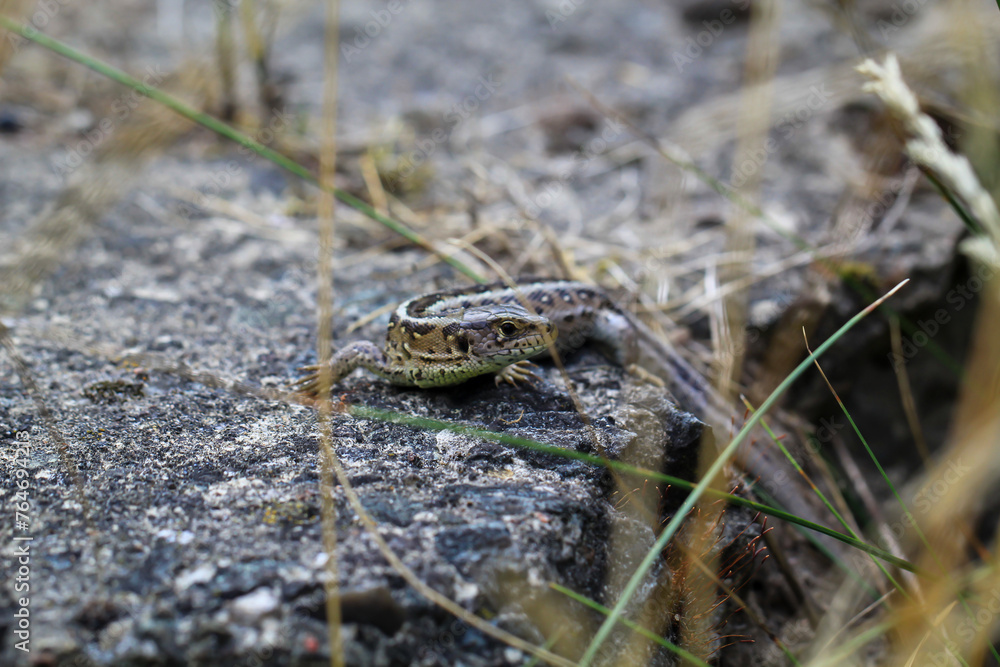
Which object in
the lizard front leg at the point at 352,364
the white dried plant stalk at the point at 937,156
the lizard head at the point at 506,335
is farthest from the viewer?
the lizard front leg at the point at 352,364

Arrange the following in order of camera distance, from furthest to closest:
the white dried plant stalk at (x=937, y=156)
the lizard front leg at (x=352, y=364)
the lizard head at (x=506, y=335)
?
the lizard front leg at (x=352, y=364) < the lizard head at (x=506, y=335) < the white dried plant stalk at (x=937, y=156)

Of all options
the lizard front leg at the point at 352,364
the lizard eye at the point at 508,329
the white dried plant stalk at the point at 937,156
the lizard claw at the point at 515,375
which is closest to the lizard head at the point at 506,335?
the lizard eye at the point at 508,329

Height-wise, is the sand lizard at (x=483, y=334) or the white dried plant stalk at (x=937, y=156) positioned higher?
the white dried plant stalk at (x=937, y=156)

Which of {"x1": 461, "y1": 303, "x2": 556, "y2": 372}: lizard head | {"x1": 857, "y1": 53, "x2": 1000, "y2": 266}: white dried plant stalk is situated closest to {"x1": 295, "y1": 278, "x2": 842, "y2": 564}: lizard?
{"x1": 461, "y1": 303, "x2": 556, "y2": 372}: lizard head

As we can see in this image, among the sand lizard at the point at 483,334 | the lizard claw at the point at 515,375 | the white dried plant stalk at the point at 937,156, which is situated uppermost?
the white dried plant stalk at the point at 937,156

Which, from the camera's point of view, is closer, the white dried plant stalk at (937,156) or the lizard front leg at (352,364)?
the white dried plant stalk at (937,156)

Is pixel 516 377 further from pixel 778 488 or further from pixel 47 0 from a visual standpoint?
pixel 47 0

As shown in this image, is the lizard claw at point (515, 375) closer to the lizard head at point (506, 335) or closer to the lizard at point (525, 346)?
the lizard at point (525, 346)

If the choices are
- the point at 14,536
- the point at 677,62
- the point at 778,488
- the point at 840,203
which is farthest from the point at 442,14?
the point at 14,536
